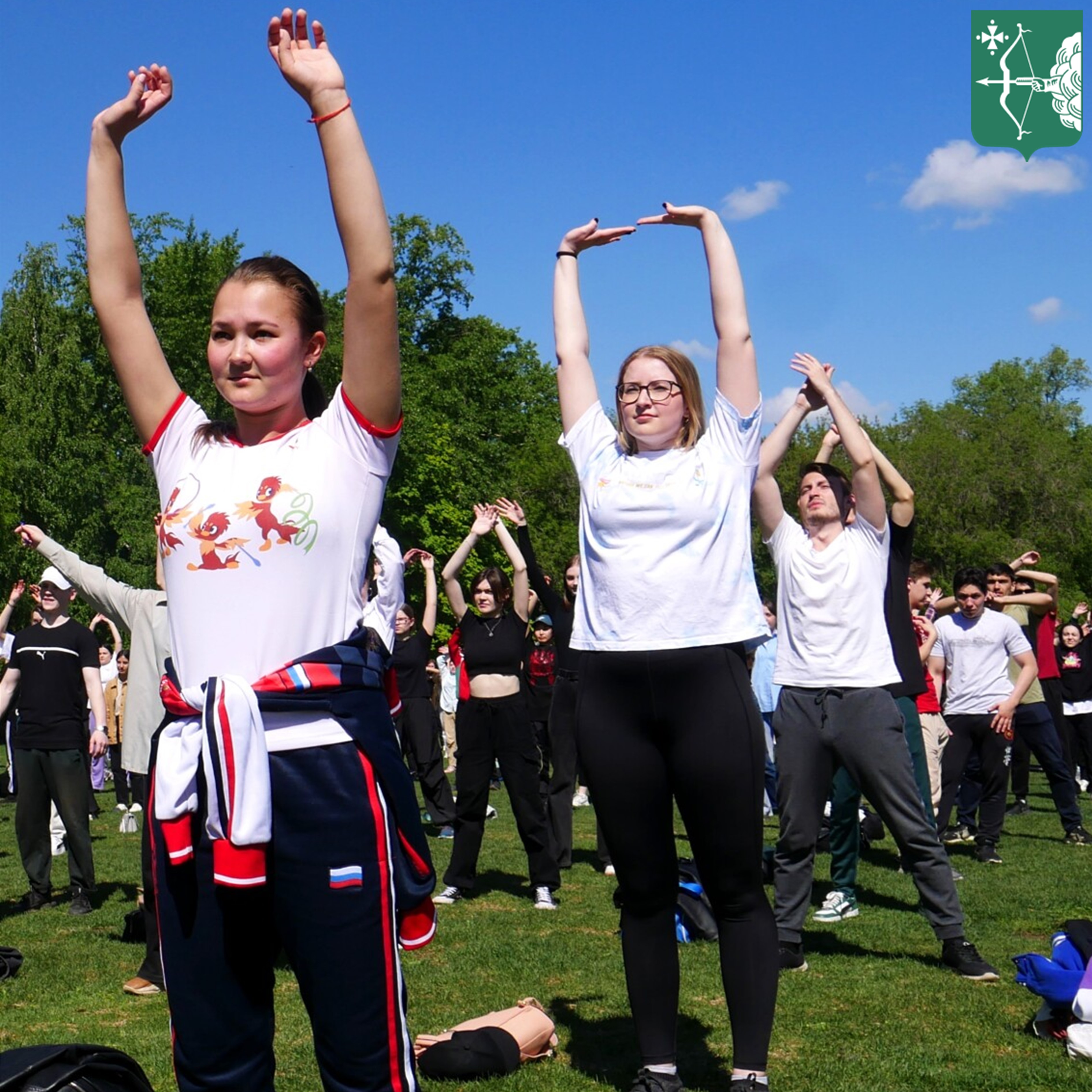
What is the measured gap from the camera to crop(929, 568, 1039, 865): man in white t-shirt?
436 inches

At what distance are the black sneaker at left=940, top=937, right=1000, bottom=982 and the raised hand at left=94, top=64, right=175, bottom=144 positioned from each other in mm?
5479

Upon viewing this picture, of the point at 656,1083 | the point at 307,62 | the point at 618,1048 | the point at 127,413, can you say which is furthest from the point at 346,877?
the point at 127,413

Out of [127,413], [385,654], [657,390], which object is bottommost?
[385,654]

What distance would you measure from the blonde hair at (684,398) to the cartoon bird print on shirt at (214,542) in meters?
2.02

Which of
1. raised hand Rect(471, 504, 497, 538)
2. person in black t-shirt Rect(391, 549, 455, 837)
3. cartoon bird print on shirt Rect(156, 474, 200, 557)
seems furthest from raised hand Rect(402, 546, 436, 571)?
cartoon bird print on shirt Rect(156, 474, 200, 557)

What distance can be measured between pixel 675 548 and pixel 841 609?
104 inches

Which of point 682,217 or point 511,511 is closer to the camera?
point 682,217

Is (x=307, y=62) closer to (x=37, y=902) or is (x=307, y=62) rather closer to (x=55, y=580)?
(x=55, y=580)

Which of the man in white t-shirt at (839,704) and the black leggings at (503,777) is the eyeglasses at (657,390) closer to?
the man in white t-shirt at (839,704)

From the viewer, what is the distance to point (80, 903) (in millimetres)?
9727

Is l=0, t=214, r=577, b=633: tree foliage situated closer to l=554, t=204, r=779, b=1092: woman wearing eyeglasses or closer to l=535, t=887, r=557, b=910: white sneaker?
l=535, t=887, r=557, b=910: white sneaker

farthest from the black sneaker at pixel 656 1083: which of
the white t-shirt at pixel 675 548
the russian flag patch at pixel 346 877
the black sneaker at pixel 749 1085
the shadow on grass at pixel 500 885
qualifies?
the shadow on grass at pixel 500 885

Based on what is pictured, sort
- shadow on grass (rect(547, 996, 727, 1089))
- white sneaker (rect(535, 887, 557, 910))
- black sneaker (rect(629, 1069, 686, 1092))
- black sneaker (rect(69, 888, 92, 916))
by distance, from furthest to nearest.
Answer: black sneaker (rect(69, 888, 92, 916))
white sneaker (rect(535, 887, 557, 910))
shadow on grass (rect(547, 996, 727, 1089))
black sneaker (rect(629, 1069, 686, 1092))

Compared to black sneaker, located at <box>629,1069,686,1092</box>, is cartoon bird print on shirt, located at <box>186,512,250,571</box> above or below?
above
